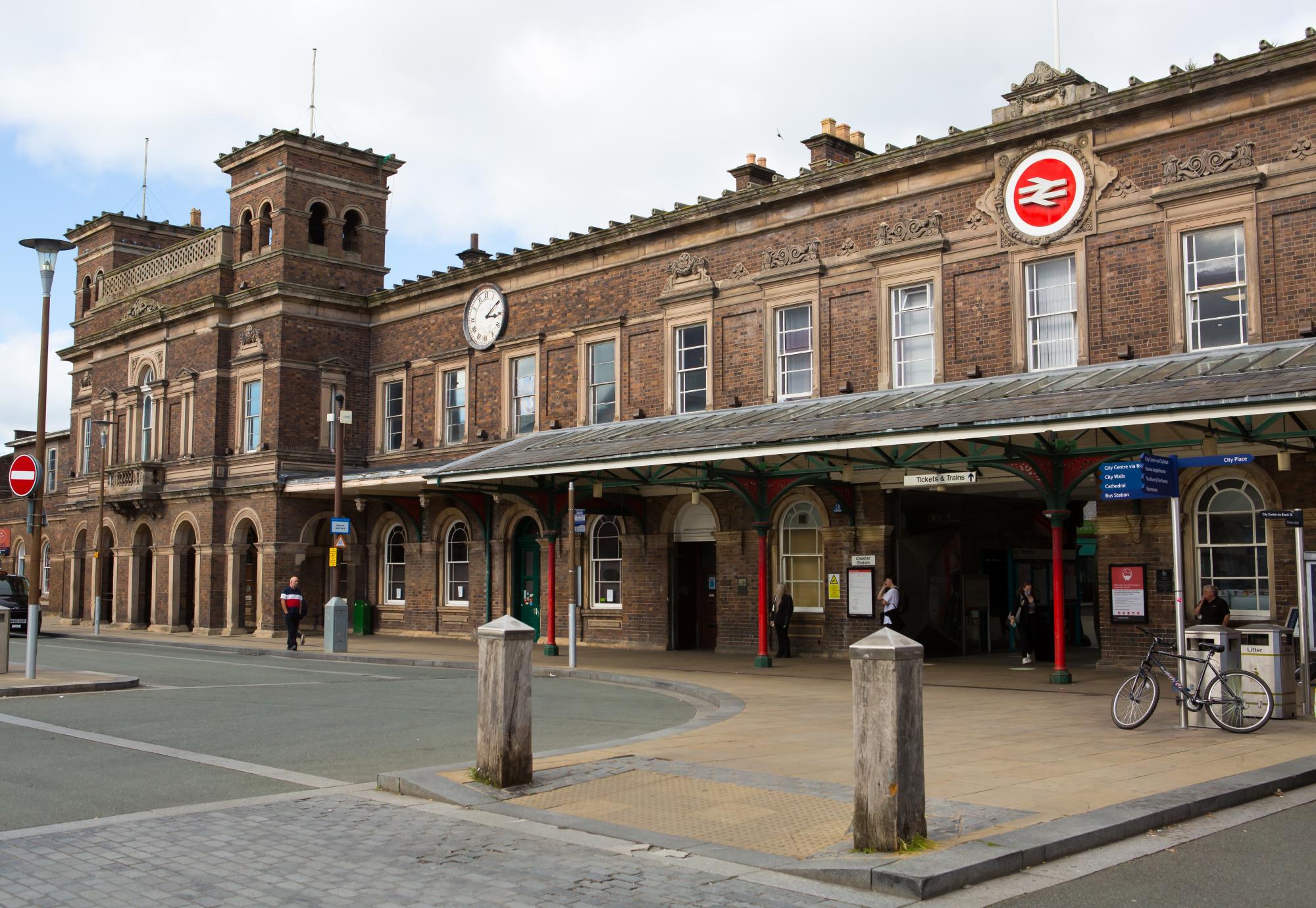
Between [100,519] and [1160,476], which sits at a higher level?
[100,519]

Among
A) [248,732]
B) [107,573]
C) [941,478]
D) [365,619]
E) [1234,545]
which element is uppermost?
[941,478]

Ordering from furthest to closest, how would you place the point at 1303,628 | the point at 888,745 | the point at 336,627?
the point at 336,627
the point at 1303,628
the point at 888,745

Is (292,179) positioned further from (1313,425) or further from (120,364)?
(1313,425)

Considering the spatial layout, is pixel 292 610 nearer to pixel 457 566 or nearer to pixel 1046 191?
pixel 457 566

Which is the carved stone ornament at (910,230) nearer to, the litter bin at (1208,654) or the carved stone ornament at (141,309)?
the litter bin at (1208,654)

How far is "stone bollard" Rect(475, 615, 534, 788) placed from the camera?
352 inches

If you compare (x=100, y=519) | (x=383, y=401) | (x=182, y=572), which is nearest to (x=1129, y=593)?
(x=383, y=401)

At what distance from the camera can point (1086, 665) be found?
20469 millimetres

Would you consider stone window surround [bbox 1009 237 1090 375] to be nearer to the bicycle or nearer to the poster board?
the poster board

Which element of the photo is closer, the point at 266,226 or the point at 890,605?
the point at 890,605

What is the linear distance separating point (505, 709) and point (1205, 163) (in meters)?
14.5

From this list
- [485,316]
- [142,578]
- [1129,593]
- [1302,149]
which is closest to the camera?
[1302,149]

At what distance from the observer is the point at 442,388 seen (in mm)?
31469

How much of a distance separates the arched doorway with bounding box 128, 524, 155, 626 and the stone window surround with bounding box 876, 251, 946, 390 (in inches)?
994
